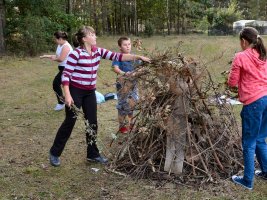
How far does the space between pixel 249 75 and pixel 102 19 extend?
2100cm

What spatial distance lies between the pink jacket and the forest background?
12666mm

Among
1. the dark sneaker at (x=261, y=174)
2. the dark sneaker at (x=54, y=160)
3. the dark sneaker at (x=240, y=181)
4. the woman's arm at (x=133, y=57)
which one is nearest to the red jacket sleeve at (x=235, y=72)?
the woman's arm at (x=133, y=57)

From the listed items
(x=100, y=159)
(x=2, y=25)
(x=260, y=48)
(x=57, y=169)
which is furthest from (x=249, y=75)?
(x=2, y=25)

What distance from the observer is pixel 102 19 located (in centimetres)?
2456

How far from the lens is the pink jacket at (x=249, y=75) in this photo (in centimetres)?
416

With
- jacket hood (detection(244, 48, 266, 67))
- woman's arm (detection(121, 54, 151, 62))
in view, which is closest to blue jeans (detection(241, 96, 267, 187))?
jacket hood (detection(244, 48, 266, 67))

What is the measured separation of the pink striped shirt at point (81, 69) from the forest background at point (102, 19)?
37.7ft

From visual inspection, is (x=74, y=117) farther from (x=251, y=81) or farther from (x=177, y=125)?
(x=251, y=81)

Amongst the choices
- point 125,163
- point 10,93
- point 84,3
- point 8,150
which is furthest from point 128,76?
point 84,3

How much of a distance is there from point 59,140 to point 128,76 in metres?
1.13

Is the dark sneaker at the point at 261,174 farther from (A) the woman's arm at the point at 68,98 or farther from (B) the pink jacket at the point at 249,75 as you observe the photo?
(A) the woman's arm at the point at 68,98

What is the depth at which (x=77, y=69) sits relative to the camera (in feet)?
15.9

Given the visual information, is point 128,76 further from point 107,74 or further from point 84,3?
point 84,3

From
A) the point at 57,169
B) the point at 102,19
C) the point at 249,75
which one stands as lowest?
the point at 57,169
